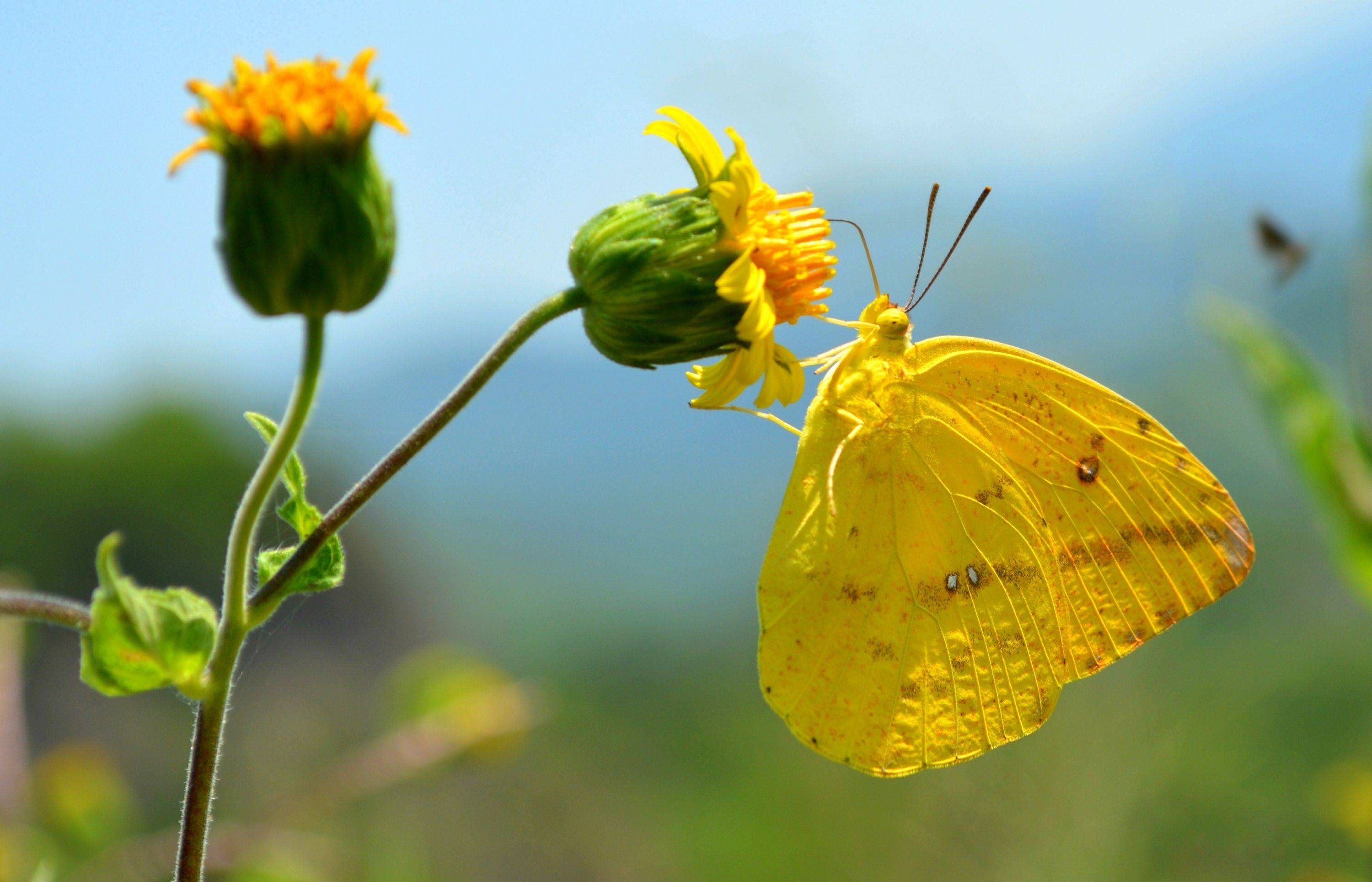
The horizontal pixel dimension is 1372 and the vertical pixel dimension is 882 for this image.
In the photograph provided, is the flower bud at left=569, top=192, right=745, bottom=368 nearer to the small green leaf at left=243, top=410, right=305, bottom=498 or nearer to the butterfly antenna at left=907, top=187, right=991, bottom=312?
the small green leaf at left=243, top=410, right=305, bottom=498

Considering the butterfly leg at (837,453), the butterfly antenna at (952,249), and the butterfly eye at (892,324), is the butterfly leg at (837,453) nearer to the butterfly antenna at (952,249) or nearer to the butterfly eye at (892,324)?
the butterfly eye at (892,324)

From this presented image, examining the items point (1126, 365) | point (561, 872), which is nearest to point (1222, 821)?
point (1126, 365)

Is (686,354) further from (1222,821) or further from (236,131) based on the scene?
(1222,821)

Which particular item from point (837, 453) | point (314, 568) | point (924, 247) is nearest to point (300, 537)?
point (314, 568)

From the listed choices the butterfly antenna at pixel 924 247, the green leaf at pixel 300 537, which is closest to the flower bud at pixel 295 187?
the green leaf at pixel 300 537

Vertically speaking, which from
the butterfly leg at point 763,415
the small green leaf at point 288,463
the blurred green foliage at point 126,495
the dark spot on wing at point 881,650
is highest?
the butterfly leg at point 763,415

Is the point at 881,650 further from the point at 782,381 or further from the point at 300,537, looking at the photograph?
the point at 300,537

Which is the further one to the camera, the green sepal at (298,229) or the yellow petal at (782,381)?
the yellow petal at (782,381)
